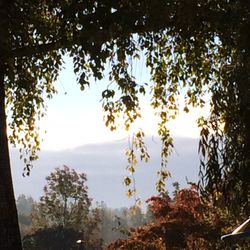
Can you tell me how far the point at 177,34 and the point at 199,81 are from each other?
42.0 inches

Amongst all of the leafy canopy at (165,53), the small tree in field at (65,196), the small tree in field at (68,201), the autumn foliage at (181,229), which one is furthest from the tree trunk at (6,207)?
the small tree in field at (65,196)

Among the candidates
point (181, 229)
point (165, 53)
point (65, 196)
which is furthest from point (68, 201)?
point (165, 53)

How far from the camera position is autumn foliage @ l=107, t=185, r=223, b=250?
2231cm

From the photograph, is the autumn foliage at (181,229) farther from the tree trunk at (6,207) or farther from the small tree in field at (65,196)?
the small tree in field at (65,196)

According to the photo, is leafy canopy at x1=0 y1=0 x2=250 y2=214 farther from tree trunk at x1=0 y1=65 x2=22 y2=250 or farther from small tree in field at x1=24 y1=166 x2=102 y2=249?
small tree in field at x1=24 y1=166 x2=102 y2=249

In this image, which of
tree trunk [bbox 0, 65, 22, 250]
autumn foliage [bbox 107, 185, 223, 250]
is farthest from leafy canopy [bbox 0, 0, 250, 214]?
autumn foliage [bbox 107, 185, 223, 250]

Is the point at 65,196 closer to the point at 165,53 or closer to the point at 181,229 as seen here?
the point at 181,229

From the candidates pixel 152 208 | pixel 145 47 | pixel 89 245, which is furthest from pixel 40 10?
pixel 89 245

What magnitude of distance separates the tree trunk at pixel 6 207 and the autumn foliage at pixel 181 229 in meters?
15.3

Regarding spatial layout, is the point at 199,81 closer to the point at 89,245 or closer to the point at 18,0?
the point at 18,0

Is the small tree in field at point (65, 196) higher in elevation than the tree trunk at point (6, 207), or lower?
lower

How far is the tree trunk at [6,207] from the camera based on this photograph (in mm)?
6719

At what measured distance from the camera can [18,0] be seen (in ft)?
24.5

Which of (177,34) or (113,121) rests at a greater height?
(177,34)
